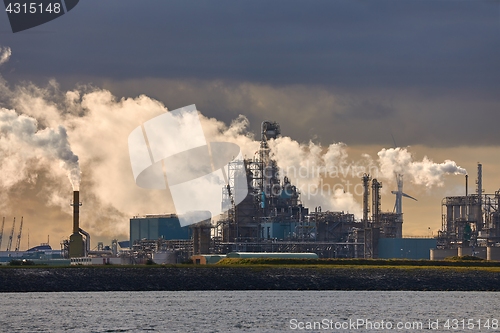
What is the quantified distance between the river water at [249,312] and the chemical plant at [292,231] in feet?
194

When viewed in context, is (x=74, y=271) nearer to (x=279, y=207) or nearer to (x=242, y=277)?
(x=242, y=277)

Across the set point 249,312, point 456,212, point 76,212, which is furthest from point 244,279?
point 456,212

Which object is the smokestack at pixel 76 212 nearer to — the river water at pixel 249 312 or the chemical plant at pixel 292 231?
the chemical plant at pixel 292 231

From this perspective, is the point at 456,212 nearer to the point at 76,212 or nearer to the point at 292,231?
the point at 292,231

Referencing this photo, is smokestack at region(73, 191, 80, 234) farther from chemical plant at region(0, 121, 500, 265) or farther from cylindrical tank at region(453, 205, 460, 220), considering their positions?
cylindrical tank at region(453, 205, 460, 220)

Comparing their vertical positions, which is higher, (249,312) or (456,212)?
(456,212)

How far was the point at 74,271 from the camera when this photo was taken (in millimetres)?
119500

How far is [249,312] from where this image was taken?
83750 millimetres

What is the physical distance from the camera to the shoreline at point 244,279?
380 feet

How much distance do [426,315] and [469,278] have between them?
40.0 meters

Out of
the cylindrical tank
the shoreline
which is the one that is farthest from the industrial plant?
the shoreline

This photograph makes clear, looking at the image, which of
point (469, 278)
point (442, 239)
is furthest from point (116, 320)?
point (442, 239)

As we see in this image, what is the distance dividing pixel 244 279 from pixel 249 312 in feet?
117

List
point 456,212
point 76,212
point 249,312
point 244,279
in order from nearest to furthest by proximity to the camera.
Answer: point 249,312 → point 244,279 → point 76,212 → point 456,212
